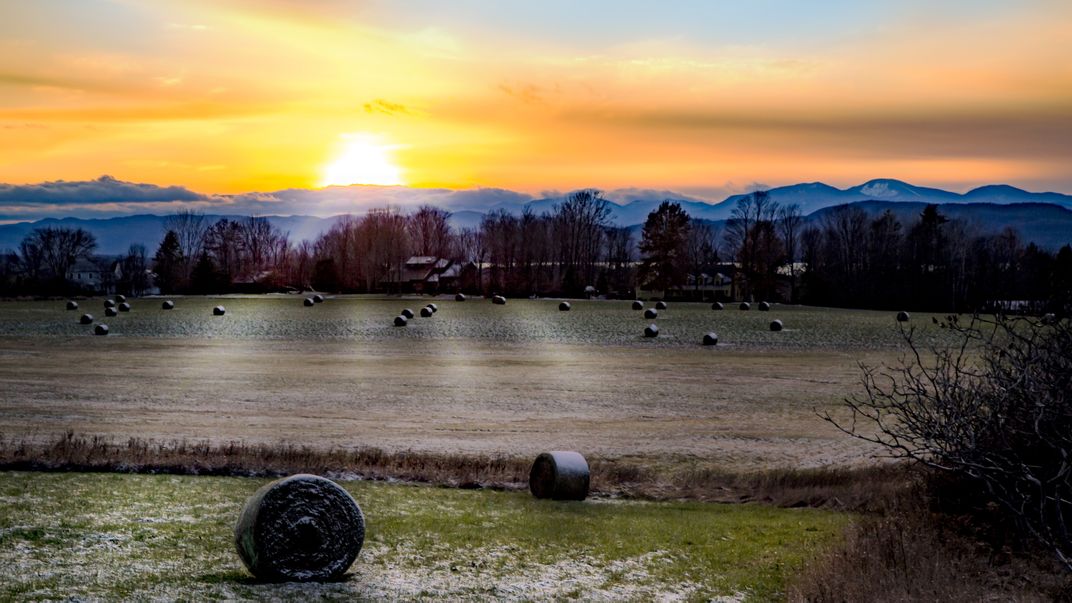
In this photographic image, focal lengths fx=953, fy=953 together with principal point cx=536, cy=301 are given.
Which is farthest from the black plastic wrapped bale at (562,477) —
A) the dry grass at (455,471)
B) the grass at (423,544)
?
the dry grass at (455,471)

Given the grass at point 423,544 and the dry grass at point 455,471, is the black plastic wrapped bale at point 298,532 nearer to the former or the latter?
the grass at point 423,544

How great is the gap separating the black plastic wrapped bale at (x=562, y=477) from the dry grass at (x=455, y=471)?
113 cm

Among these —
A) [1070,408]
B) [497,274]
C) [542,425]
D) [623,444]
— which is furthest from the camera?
[497,274]

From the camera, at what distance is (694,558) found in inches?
526

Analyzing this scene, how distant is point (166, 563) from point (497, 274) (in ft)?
438

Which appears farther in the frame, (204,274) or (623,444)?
(204,274)

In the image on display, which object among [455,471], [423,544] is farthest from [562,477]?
[423,544]

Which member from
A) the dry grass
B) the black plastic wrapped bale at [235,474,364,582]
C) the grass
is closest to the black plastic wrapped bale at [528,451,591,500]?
the grass

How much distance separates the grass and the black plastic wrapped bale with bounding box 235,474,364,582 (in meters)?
0.30

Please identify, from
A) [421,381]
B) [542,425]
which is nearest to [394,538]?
[542,425]

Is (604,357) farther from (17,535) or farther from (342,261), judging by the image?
(342,261)

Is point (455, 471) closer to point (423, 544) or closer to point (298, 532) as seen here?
point (423, 544)

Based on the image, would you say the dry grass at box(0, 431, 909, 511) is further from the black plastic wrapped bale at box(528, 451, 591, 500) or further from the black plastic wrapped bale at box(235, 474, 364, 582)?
the black plastic wrapped bale at box(235, 474, 364, 582)

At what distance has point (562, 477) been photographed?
55.0 feet
